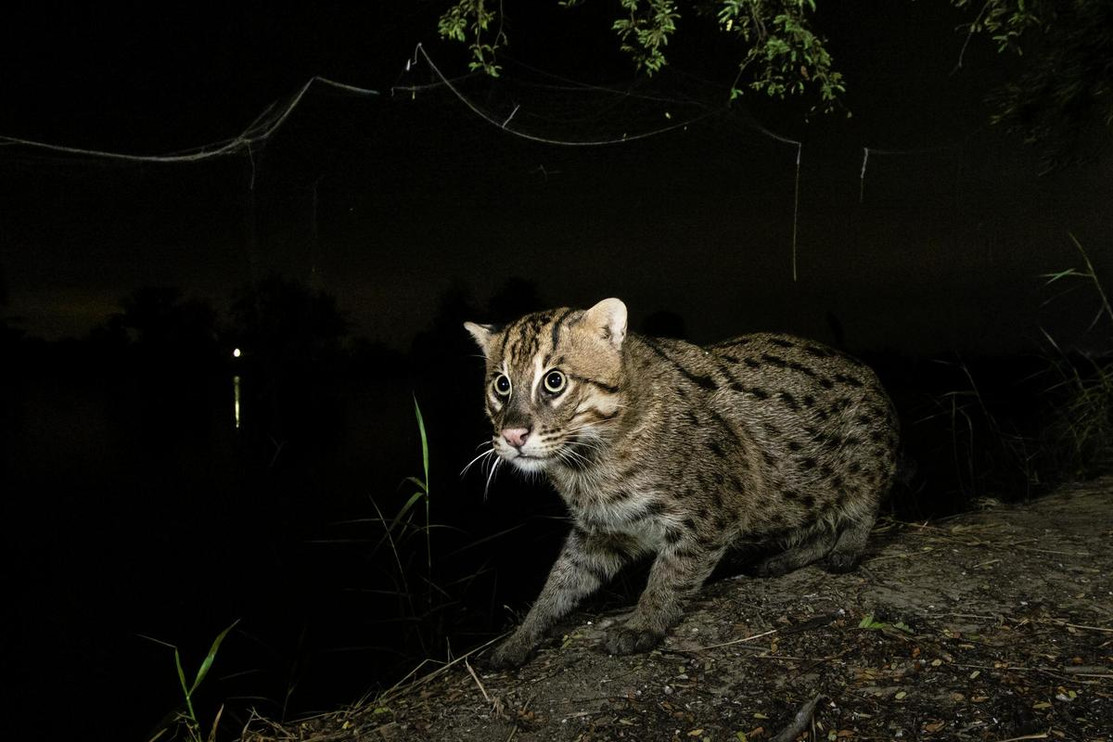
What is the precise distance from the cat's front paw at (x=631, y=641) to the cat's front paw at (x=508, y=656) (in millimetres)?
395

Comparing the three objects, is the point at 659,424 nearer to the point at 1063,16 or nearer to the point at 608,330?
the point at 608,330

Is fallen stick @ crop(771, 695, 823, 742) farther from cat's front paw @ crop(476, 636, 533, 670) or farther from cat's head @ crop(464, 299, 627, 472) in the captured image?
cat's head @ crop(464, 299, 627, 472)

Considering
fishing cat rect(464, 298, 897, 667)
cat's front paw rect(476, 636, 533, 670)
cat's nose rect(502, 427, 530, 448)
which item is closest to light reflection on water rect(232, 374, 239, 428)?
fishing cat rect(464, 298, 897, 667)

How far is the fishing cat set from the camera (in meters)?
3.94

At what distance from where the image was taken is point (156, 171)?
839cm

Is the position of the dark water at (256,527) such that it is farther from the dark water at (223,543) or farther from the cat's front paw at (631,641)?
the cat's front paw at (631,641)

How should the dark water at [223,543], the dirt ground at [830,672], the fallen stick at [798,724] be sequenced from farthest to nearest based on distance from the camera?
the dark water at [223,543], the dirt ground at [830,672], the fallen stick at [798,724]

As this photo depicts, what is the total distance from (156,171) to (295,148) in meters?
1.57

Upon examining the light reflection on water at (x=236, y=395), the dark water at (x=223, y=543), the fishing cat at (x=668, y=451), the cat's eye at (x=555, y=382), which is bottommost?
the dark water at (x=223, y=543)

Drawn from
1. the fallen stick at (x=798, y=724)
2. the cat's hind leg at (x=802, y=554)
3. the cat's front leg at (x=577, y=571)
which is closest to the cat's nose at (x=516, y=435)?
the cat's front leg at (x=577, y=571)

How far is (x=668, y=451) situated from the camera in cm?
415

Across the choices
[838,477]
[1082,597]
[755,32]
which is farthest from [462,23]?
[1082,597]

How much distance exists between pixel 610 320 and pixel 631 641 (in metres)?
1.52

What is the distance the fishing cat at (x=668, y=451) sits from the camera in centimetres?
394
